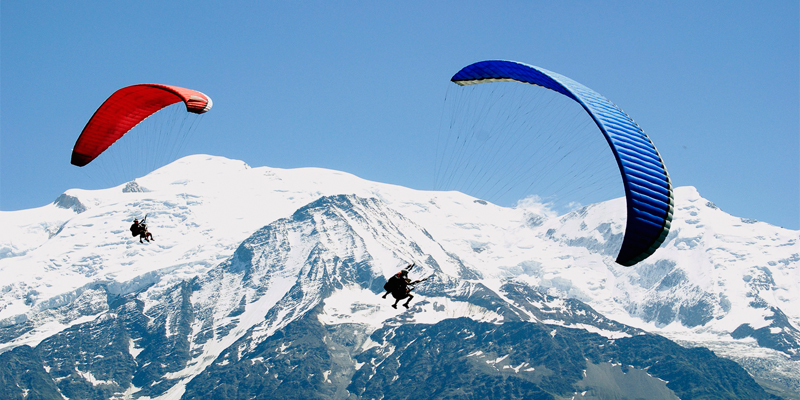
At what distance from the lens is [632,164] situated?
39969mm

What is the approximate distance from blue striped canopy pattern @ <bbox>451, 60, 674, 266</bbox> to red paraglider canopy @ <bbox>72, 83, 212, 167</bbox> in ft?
72.9

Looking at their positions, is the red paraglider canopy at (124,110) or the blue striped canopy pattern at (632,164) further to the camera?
the red paraglider canopy at (124,110)

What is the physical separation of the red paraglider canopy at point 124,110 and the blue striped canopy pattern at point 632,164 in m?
22.2

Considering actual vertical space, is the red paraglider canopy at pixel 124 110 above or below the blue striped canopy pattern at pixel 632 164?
above

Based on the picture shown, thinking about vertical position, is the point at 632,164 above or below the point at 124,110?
below

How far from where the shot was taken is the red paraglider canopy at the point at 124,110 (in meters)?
58.2

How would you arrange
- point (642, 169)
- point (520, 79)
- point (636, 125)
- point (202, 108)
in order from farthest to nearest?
point (202, 108) < point (520, 79) < point (636, 125) < point (642, 169)

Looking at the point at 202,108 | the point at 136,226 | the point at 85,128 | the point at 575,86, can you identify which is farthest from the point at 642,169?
the point at 85,128

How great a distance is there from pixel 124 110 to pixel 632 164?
123 feet

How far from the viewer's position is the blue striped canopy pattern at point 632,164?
37.7m

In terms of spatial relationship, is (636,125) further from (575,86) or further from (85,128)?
(85,128)

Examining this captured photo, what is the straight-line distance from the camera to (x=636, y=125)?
4416cm

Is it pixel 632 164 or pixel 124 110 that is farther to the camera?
pixel 124 110

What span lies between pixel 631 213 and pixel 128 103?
37953 millimetres
